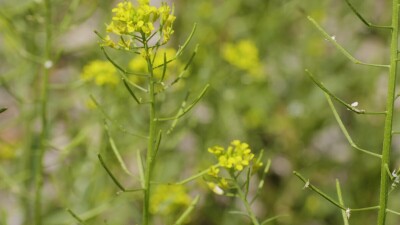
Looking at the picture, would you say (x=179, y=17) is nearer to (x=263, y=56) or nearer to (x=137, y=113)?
(x=263, y=56)

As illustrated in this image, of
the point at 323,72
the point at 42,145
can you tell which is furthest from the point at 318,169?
the point at 42,145

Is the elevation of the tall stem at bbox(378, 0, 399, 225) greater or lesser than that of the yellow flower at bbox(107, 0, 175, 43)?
lesser

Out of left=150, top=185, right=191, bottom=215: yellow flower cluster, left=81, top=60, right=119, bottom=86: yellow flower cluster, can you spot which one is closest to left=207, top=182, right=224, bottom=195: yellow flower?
left=150, top=185, right=191, bottom=215: yellow flower cluster

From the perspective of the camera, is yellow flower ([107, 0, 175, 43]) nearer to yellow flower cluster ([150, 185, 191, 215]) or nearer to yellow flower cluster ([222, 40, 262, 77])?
yellow flower cluster ([150, 185, 191, 215])

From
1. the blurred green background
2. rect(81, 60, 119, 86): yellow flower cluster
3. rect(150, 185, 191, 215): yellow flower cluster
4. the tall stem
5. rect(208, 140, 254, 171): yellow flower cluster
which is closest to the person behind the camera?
the tall stem

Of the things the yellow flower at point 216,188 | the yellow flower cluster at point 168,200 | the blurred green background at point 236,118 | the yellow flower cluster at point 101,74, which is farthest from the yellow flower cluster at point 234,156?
the blurred green background at point 236,118

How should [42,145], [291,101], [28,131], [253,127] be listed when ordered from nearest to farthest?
[42,145] → [28,131] → [253,127] → [291,101]
